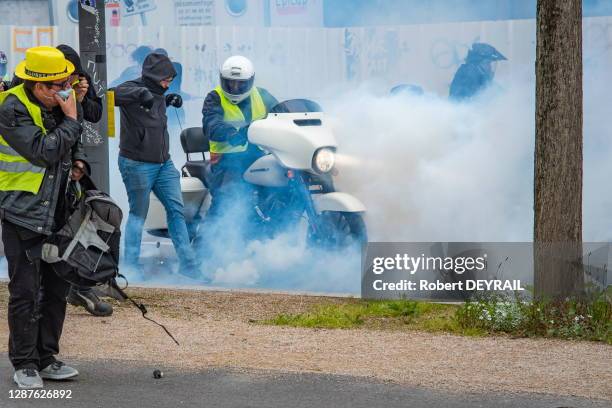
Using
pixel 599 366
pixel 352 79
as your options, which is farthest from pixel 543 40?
pixel 352 79

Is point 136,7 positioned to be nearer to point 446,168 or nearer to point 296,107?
point 296,107

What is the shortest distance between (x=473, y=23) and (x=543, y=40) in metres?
2.58

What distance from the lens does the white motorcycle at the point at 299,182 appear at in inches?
414

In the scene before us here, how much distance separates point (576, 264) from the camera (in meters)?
8.29

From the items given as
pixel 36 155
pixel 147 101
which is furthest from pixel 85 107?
pixel 147 101

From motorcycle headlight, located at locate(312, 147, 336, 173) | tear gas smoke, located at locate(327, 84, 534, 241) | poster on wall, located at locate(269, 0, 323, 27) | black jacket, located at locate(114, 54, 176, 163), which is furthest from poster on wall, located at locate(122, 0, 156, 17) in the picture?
motorcycle headlight, located at locate(312, 147, 336, 173)

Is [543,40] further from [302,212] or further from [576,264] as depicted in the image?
[302,212]

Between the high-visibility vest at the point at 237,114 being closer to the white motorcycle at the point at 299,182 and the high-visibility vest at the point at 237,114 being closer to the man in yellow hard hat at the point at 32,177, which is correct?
the white motorcycle at the point at 299,182

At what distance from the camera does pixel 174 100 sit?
1109 centimetres

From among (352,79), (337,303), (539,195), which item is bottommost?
(337,303)

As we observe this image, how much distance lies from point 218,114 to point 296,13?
1256 mm

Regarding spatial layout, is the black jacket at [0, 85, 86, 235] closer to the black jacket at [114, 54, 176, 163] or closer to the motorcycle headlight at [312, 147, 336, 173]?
the motorcycle headlight at [312, 147, 336, 173]

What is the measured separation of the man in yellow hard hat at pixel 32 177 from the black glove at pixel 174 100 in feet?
15.4

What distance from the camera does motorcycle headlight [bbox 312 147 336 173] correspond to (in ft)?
34.3
